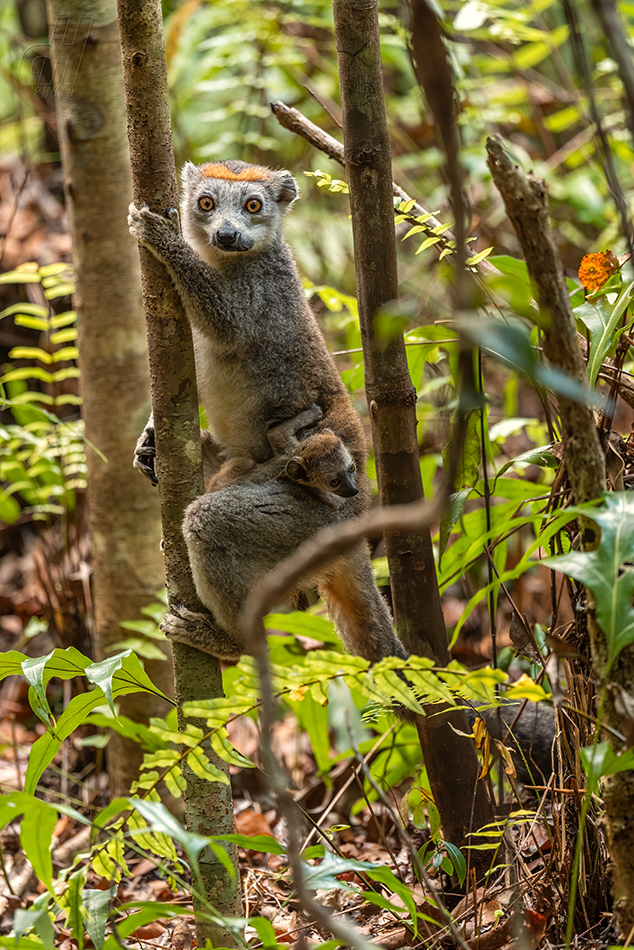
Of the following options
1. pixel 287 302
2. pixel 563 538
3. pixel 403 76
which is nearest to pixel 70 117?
pixel 287 302

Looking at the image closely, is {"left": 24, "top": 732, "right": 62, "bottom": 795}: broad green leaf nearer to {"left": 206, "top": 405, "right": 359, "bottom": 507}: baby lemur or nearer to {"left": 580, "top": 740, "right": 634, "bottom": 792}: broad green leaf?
{"left": 206, "top": 405, "right": 359, "bottom": 507}: baby lemur

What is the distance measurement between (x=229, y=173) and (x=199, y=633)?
9.45ft

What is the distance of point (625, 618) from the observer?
2.22 metres

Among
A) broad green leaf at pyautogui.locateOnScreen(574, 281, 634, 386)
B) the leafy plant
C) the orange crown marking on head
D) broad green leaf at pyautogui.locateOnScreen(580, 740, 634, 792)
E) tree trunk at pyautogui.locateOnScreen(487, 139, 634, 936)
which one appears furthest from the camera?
the leafy plant

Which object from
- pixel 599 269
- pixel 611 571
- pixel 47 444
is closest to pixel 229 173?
pixel 47 444

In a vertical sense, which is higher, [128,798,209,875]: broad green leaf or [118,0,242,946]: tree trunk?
[118,0,242,946]: tree trunk

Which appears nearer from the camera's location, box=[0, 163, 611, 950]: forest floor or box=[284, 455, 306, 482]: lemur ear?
box=[0, 163, 611, 950]: forest floor

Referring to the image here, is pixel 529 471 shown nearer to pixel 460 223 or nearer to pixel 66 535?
pixel 66 535

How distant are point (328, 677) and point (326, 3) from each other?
841 cm

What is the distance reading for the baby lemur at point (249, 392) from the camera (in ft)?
12.3

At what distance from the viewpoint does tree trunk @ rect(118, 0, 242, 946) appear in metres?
3.09

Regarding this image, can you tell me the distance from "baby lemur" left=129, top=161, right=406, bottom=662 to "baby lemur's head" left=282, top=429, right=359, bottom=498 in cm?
11

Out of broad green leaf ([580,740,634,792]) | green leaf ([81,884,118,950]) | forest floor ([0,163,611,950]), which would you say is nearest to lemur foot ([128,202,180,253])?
forest floor ([0,163,611,950])

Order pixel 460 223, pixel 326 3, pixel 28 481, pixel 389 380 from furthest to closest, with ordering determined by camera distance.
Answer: pixel 326 3
pixel 28 481
pixel 389 380
pixel 460 223
